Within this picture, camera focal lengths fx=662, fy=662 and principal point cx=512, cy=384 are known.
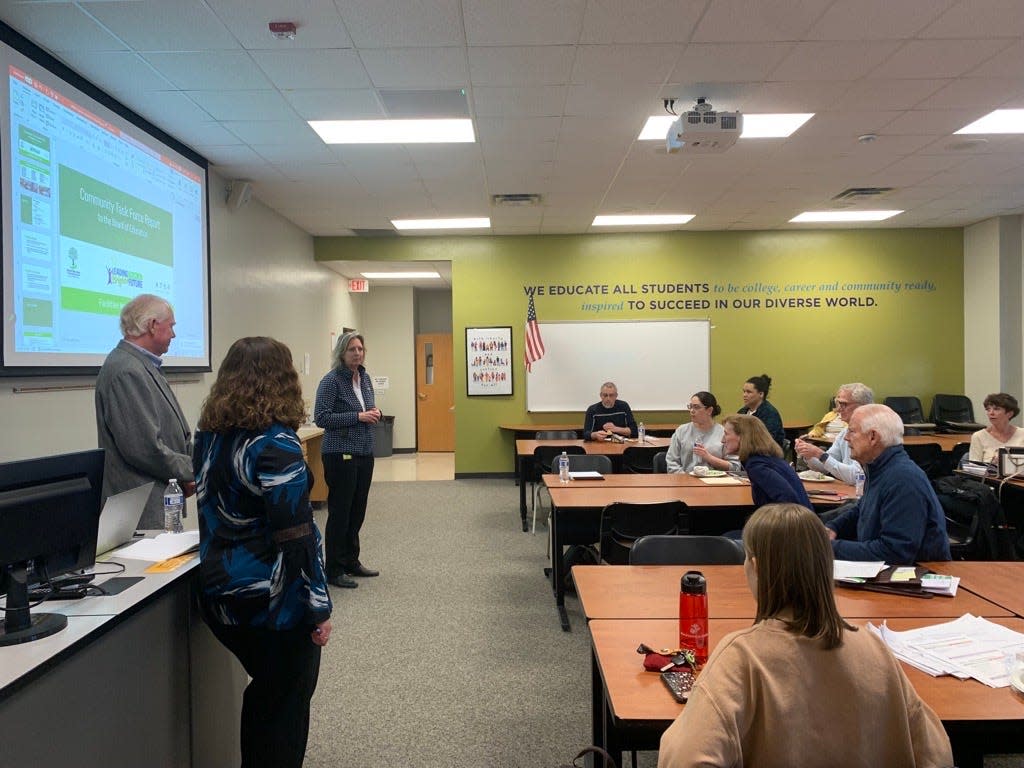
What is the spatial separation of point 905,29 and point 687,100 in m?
1.29

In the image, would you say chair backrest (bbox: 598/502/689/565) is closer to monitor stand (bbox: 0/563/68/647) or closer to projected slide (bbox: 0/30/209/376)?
monitor stand (bbox: 0/563/68/647)

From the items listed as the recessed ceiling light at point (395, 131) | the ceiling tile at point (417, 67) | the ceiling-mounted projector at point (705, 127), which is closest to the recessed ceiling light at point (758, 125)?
the ceiling-mounted projector at point (705, 127)

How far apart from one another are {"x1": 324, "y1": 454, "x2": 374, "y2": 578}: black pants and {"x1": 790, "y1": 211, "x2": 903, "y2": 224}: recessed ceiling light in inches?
246

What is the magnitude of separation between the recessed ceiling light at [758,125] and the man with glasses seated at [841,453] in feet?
6.48

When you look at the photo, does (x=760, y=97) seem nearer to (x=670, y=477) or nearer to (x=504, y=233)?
(x=670, y=477)

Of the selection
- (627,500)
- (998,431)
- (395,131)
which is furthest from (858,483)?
(395,131)

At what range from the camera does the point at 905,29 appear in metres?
3.49

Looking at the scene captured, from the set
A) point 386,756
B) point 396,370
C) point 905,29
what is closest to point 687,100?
point 905,29

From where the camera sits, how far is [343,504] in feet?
14.9

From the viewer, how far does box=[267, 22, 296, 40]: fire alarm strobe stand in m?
3.32

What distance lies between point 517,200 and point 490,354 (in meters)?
2.54

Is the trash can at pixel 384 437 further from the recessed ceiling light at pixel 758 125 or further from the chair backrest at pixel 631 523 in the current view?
the chair backrest at pixel 631 523

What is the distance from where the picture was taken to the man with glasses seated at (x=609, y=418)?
7070mm

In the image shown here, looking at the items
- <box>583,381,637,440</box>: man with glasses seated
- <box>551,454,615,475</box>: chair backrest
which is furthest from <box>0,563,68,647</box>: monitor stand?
<box>583,381,637,440</box>: man with glasses seated
